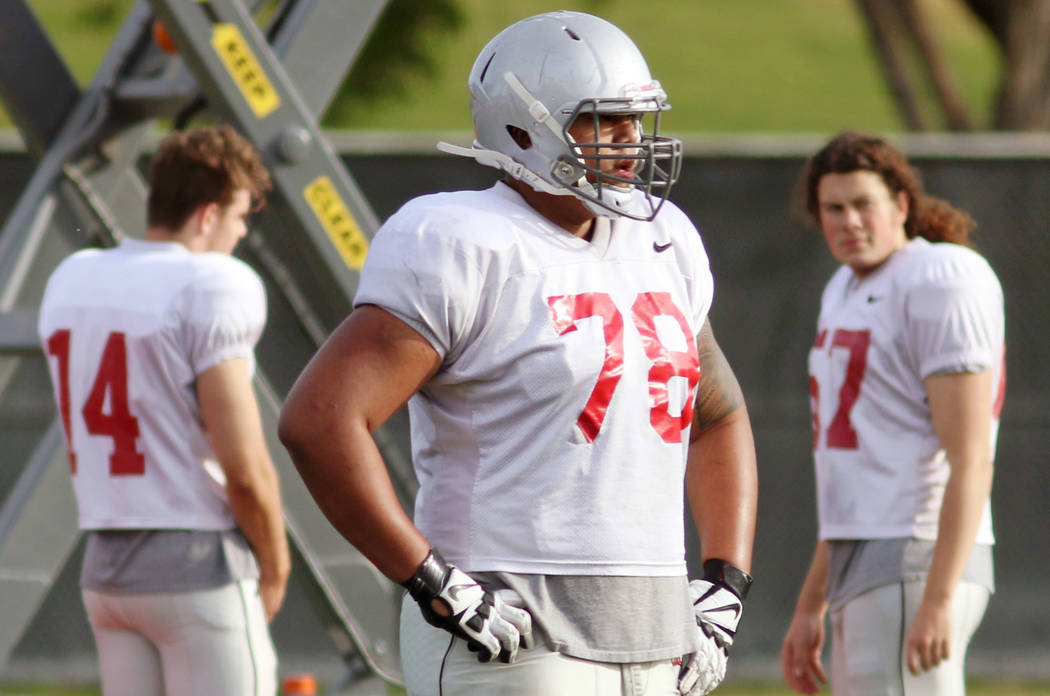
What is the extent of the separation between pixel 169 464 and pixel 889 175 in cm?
201

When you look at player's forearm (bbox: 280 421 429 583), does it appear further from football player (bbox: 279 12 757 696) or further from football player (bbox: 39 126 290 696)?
football player (bbox: 39 126 290 696)

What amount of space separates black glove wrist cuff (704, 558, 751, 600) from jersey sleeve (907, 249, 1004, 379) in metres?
1.18

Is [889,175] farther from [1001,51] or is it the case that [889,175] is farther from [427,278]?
[1001,51]

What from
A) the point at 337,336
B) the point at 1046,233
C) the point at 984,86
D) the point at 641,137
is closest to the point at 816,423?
the point at 641,137

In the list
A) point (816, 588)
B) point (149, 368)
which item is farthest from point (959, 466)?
point (149, 368)

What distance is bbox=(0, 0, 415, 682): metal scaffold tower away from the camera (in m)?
4.54

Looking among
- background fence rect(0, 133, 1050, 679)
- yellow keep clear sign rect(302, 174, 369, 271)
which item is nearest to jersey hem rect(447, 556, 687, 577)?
yellow keep clear sign rect(302, 174, 369, 271)

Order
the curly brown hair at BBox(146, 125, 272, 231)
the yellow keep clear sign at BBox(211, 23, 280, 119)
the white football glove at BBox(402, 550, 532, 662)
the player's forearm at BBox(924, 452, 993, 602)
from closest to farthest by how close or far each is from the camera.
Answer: the white football glove at BBox(402, 550, 532, 662) < the player's forearm at BBox(924, 452, 993, 602) < the curly brown hair at BBox(146, 125, 272, 231) < the yellow keep clear sign at BBox(211, 23, 280, 119)

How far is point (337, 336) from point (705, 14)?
4149 cm

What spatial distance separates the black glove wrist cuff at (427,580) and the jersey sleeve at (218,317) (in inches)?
57.6

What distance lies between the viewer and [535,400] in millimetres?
2395

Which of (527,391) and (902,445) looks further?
(902,445)

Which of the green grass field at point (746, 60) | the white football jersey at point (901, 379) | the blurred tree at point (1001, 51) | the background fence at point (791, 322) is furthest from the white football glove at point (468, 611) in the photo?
the green grass field at point (746, 60)

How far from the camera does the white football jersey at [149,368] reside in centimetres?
364
